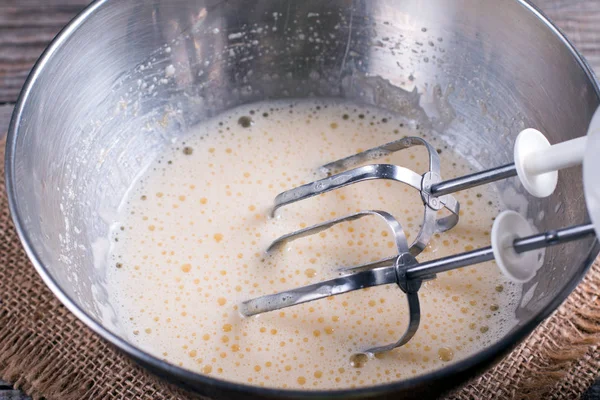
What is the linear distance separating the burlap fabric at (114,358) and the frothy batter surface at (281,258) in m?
0.05

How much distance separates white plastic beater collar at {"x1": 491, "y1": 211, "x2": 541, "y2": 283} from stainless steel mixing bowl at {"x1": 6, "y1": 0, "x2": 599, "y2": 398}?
9 cm

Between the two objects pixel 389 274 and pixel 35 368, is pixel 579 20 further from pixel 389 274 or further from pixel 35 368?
pixel 35 368

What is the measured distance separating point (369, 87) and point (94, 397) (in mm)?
644

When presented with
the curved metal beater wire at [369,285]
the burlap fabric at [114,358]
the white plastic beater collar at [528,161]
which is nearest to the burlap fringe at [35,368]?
the burlap fabric at [114,358]

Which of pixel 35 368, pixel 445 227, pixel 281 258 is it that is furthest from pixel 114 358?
pixel 445 227

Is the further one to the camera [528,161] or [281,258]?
[281,258]

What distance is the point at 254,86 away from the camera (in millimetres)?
1308

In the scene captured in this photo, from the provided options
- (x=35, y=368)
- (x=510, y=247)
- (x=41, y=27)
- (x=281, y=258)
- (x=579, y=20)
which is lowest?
(x=35, y=368)

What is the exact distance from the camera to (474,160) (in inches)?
49.3

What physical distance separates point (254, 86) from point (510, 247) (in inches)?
25.3

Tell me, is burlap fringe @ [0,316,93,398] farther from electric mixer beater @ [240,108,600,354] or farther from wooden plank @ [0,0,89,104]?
wooden plank @ [0,0,89,104]

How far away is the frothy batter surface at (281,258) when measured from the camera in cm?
103

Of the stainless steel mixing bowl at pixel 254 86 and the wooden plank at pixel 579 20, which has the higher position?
the wooden plank at pixel 579 20

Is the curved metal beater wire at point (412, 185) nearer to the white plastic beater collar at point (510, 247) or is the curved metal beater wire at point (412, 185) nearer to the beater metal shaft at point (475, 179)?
the beater metal shaft at point (475, 179)
